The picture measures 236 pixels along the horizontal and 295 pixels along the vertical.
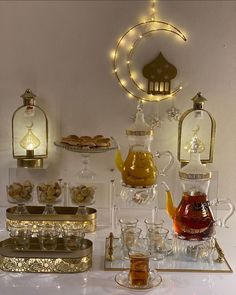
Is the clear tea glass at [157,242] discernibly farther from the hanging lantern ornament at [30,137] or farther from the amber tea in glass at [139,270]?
the hanging lantern ornament at [30,137]

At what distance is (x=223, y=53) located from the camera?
6.17 feet

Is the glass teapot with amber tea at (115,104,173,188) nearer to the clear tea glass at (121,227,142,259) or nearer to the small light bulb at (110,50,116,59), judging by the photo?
the clear tea glass at (121,227,142,259)

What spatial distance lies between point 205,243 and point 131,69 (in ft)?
2.39

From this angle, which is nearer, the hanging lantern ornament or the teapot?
the teapot

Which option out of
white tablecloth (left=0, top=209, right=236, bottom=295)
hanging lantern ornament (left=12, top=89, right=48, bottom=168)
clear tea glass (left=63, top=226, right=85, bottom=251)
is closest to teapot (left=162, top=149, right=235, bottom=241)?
white tablecloth (left=0, top=209, right=236, bottom=295)

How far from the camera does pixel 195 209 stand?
1425mm

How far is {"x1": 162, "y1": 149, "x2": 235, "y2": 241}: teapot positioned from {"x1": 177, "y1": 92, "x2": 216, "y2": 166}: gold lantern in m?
0.42

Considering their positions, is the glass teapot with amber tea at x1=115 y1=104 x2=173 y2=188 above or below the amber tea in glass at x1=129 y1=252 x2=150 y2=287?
above

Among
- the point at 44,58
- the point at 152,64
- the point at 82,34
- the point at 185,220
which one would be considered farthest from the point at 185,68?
the point at 185,220

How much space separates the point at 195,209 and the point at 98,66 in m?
0.72

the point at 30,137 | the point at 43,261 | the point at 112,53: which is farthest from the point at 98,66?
the point at 43,261

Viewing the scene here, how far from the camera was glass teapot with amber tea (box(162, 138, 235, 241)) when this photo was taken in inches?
56.1

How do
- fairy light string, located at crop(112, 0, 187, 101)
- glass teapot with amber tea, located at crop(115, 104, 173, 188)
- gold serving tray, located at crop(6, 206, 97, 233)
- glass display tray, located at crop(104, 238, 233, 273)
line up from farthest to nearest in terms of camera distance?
fairy light string, located at crop(112, 0, 187, 101) < gold serving tray, located at crop(6, 206, 97, 233) < glass teapot with amber tea, located at crop(115, 104, 173, 188) < glass display tray, located at crop(104, 238, 233, 273)

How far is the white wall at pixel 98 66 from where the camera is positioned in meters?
1.86
